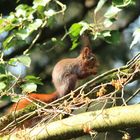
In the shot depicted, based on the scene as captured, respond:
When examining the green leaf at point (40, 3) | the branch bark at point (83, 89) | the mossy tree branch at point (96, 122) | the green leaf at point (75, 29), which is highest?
the green leaf at point (40, 3)

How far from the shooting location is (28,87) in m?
1.52

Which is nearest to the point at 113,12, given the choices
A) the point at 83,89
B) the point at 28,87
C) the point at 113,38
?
the point at 113,38

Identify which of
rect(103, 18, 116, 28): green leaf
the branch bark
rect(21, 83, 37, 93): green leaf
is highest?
rect(103, 18, 116, 28): green leaf

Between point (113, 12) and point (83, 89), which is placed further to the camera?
point (83, 89)

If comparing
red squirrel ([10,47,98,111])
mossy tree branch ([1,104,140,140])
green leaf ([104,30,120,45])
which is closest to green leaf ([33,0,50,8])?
green leaf ([104,30,120,45])

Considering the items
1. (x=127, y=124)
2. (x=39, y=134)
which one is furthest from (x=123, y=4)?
(x=39, y=134)

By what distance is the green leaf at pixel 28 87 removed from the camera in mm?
1503

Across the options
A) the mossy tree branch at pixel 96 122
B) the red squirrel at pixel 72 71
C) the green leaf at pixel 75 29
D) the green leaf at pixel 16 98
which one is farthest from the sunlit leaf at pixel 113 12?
the red squirrel at pixel 72 71

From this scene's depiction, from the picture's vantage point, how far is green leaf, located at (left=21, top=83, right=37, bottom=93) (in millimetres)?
1503

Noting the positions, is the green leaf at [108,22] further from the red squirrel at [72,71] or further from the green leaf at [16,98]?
the red squirrel at [72,71]

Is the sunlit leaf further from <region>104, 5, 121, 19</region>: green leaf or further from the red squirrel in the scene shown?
the red squirrel

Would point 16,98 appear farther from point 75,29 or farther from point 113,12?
point 113,12

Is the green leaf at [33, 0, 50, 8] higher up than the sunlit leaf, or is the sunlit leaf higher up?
the green leaf at [33, 0, 50, 8]

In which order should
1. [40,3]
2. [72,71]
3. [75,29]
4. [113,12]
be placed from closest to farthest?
[113,12] → [75,29] → [40,3] → [72,71]
